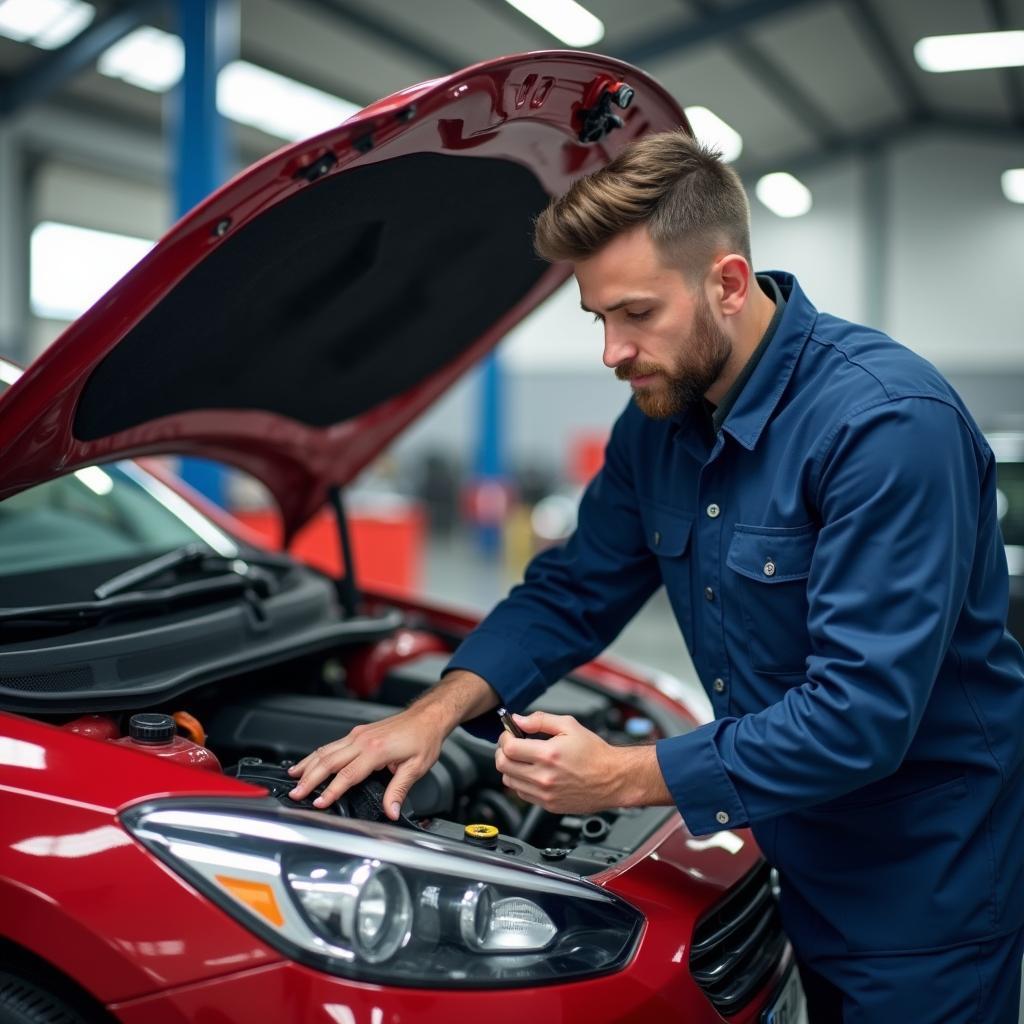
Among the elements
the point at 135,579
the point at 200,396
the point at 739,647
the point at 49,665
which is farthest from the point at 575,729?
the point at 200,396

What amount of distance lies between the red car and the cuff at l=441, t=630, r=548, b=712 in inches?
2.4

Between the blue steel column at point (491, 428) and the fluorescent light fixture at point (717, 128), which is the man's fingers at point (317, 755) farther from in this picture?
the blue steel column at point (491, 428)

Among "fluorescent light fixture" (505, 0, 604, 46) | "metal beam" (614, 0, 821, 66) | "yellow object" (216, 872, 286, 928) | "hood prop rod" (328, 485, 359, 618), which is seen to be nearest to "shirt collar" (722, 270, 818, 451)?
"yellow object" (216, 872, 286, 928)

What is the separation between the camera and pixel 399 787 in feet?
4.35

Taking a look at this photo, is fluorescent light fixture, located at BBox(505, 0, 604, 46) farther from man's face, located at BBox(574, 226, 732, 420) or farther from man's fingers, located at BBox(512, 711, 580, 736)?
man's fingers, located at BBox(512, 711, 580, 736)

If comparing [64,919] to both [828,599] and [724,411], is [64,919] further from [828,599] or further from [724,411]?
[724,411]

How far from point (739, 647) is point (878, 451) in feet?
1.13

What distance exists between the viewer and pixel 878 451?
1.17m

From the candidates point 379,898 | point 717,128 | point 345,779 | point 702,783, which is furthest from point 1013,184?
point 379,898

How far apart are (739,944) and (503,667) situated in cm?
49

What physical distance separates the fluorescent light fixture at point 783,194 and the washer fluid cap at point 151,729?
13237 mm

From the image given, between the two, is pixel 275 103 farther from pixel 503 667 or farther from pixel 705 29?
pixel 503 667

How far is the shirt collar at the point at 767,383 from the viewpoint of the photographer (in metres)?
1.34

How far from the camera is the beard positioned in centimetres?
131
